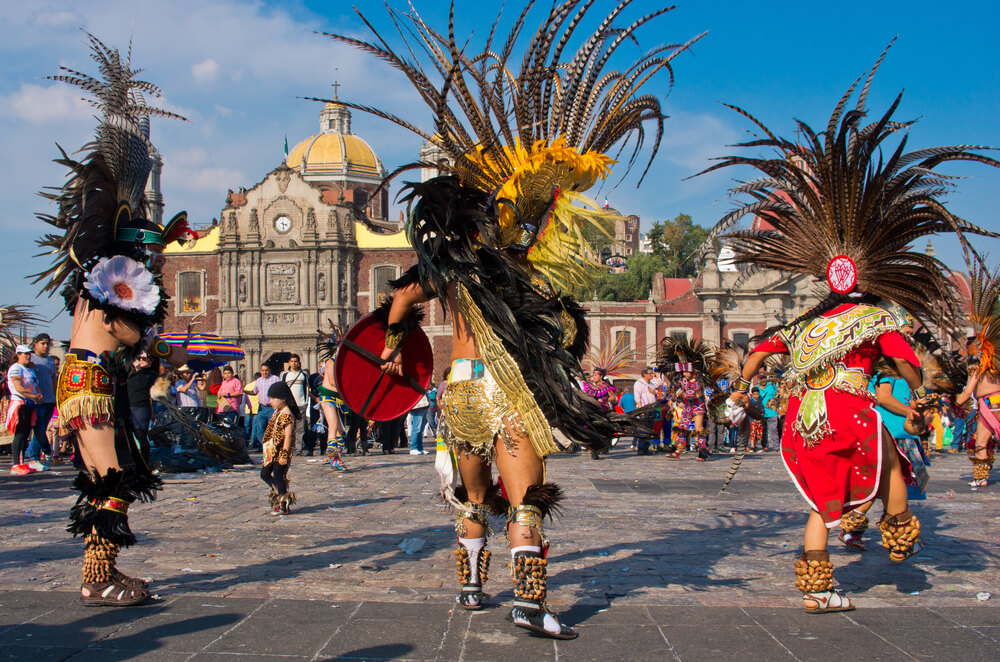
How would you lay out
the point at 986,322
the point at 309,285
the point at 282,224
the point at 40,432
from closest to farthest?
1. the point at 986,322
2. the point at 40,432
3. the point at 309,285
4. the point at 282,224

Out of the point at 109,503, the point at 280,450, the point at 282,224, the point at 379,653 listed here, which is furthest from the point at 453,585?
the point at 282,224

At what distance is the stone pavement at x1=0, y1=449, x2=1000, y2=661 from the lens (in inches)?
137

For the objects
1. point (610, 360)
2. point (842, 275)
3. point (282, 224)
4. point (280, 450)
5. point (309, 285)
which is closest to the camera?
point (842, 275)

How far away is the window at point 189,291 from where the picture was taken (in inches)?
1978

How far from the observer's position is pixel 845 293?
15.5ft

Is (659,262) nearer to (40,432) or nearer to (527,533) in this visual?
(40,432)

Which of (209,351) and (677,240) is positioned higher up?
(677,240)

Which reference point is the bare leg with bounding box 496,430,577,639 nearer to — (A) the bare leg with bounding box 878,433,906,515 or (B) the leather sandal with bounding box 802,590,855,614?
(B) the leather sandal with bounding box 802,590,855,614

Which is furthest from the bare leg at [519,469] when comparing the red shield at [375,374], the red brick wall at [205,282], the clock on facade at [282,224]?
the red brick wall at [205,282]

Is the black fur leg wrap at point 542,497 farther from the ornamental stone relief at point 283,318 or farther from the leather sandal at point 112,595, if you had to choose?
the ornamental stone relief at point 283,318

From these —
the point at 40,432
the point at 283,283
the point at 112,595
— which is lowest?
the point at 112,595

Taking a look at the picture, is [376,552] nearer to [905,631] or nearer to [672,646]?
[672,646]

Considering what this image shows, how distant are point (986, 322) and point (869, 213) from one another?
4886mm

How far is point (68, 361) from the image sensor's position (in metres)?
4.27
